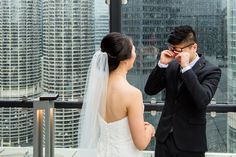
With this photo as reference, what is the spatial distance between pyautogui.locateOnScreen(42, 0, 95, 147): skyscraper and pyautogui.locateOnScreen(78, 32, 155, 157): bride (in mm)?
1645

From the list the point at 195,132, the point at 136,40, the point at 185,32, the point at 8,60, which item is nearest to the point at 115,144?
the point at 195,132

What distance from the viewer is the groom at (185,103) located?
2.18m

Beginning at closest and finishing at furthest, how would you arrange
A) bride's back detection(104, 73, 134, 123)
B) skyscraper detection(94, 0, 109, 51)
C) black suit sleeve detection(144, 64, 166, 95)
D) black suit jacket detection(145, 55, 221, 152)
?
bride's back detection(104, 73, 134, 123) < black suit jacket detection(145, 55, 221, 152) < black suit sleeve detection(144, 64, 166, 95) < skyscraper detection(94, 0, 109, 51)

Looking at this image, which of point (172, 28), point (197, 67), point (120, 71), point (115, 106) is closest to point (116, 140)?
point (115, 106)

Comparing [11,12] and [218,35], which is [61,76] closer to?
[11,12]

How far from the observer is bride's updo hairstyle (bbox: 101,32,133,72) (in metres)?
2.06

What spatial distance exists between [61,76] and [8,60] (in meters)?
0.60

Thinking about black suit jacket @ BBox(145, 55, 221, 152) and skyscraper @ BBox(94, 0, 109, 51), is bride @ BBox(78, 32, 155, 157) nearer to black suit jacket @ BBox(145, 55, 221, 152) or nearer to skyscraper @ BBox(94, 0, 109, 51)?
black suit jacket @ BBox(145, 55, 221, 152)

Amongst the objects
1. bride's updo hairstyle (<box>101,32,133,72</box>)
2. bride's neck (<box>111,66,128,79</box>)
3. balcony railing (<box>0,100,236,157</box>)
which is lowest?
balcony railing (<box>0,100,236,157</box>)

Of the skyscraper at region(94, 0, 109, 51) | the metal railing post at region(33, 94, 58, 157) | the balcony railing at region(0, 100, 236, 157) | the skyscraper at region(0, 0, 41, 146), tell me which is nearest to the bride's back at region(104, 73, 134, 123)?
the metal railing post at region(33, 94, 58, 157)

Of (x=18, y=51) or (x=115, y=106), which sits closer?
(x=115, y=106)

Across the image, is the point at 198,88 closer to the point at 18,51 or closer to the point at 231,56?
the point at 231,56

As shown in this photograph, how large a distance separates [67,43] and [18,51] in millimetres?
537

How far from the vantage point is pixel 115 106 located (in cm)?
208
